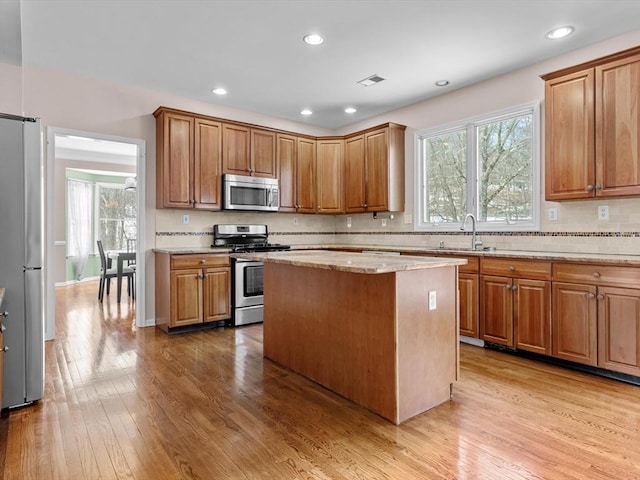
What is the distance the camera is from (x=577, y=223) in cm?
342

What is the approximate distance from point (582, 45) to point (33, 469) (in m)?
4.81

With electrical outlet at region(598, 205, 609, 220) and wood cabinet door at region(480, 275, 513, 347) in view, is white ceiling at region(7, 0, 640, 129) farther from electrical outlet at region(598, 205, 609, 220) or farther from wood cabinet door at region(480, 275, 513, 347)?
wood cabinet door at region(480, 275, 513, 347)

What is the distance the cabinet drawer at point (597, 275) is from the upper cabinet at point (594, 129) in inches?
25.1

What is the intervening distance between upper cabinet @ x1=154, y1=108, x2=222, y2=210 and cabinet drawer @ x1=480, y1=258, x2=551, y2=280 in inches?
122

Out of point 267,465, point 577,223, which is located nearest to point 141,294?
point 267,465

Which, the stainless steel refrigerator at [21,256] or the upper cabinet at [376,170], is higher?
the upper cabinet at [376,170]

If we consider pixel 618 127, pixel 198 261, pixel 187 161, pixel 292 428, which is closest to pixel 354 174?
pixel 187 161

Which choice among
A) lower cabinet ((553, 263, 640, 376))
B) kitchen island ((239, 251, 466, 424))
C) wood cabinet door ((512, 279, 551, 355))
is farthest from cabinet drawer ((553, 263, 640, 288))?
kitchen island ((239, 251, 466, 424))

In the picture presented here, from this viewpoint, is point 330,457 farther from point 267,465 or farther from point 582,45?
point 582,45

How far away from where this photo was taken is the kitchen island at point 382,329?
216 centimetres

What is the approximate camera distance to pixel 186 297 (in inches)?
164

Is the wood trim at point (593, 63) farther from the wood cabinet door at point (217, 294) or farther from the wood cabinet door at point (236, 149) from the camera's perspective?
the wood cabinet door at point (217, 294)

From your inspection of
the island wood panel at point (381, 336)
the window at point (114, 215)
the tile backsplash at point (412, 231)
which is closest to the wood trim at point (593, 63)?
the tile backsplash at point (412, 231)

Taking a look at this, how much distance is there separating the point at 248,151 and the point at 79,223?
531 cm
